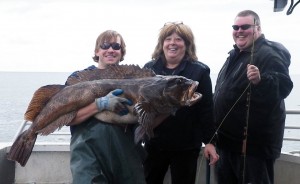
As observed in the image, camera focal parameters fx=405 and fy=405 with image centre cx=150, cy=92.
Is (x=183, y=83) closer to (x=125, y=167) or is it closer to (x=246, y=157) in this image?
(x=125, y=167)

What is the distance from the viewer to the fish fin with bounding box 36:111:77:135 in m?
3.83

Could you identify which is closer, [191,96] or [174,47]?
[191,96]

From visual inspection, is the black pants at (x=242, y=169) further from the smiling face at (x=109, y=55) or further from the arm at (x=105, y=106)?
the smiling face at (x=109, y=55)

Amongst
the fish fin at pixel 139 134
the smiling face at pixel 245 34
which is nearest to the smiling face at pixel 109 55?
the fish fin at pixel 139 134

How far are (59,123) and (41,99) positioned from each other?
0.31 metres

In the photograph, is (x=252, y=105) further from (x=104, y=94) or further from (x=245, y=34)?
(x=104, y=94)

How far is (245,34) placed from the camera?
16.0ft

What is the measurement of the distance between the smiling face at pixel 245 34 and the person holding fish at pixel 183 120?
70 cm

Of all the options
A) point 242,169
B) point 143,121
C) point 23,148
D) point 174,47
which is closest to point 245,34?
point 174,47

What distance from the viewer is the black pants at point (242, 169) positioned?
4.56m

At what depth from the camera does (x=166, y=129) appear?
446cm

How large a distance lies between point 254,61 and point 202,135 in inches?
40.9

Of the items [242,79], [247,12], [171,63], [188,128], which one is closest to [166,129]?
[188,128]

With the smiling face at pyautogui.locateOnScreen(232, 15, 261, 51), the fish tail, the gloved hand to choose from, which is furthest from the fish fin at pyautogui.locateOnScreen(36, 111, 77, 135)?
the smiling face at pyautogui.locateOnScreen(232, 15, 261, 51)
